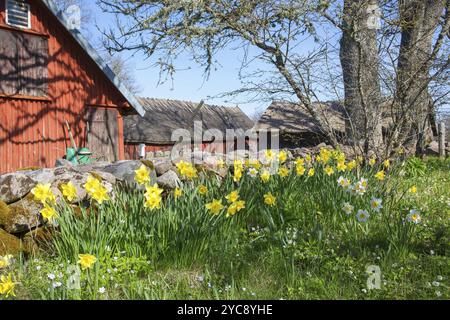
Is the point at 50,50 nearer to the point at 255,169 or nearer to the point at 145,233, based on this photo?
the point at 255,169

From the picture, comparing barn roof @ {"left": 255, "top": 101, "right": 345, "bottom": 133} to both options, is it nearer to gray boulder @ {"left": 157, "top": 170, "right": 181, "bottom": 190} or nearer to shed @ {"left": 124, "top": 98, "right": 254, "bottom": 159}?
shed @ {"left": 124, "top": 98, "right": 254, "bottom": 159}

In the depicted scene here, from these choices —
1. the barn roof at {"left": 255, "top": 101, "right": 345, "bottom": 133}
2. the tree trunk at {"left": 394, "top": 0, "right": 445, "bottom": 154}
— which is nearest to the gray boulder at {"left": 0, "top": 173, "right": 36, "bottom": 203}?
the tree trunk at {"left": 394, "top": 0, "right": 445, "bottom": 154}

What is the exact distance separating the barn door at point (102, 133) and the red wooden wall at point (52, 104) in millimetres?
203

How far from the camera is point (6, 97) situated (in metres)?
10.4

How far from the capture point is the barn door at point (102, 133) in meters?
12.1

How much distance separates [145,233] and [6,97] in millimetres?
8345

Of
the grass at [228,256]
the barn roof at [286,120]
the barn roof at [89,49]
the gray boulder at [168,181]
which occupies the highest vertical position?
the barn roof at [89,49]

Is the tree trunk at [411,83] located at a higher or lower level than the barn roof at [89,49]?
lower

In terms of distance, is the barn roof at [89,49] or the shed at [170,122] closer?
the barn roof at [89,49]

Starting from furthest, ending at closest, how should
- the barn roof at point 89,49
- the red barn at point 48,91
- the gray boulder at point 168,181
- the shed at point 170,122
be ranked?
the shed at point 170,122 < the barn roof at point 89,49 < the red barn at point 48,91 < the gray boulder at point 168,181

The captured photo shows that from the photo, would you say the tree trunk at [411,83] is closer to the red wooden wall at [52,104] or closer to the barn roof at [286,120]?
the red wooden wall at [52,104]

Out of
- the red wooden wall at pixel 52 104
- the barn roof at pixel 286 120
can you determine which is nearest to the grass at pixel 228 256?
the red wooden wall at pixel 52 104

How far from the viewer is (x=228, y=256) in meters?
3.77

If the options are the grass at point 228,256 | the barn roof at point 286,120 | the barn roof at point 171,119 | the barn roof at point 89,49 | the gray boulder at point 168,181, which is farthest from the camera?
the barn roof at point 171,119
